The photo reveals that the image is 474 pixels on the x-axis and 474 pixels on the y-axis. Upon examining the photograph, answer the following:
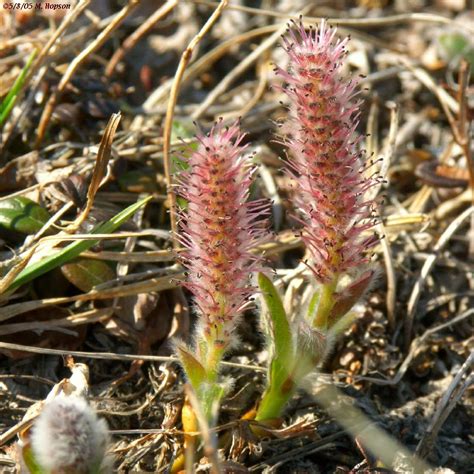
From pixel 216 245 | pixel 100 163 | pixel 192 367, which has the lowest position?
pixel 192 367

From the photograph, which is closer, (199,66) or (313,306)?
(313,306)

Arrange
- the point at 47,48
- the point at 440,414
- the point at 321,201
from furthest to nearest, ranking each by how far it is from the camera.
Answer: the point at 47,48
the point at 440,414
the point at 321,201

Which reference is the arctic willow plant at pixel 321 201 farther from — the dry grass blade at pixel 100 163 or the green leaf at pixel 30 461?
the green leaf at pixel 30 461

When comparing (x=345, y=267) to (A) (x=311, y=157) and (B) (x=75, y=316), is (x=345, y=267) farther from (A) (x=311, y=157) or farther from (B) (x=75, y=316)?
(B) (x=75, y=316)

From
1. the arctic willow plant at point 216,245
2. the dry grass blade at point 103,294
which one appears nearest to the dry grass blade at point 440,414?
the arctic willow plant at point 216,245

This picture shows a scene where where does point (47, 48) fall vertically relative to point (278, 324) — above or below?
above

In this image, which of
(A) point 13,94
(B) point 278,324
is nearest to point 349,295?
(B) point 278,324

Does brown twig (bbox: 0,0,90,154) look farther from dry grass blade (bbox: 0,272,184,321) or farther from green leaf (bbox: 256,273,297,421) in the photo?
green leaf (bbox: 256,273,297,421)

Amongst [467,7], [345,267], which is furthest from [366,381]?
[467,7]

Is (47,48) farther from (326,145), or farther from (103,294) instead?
(326,145)
